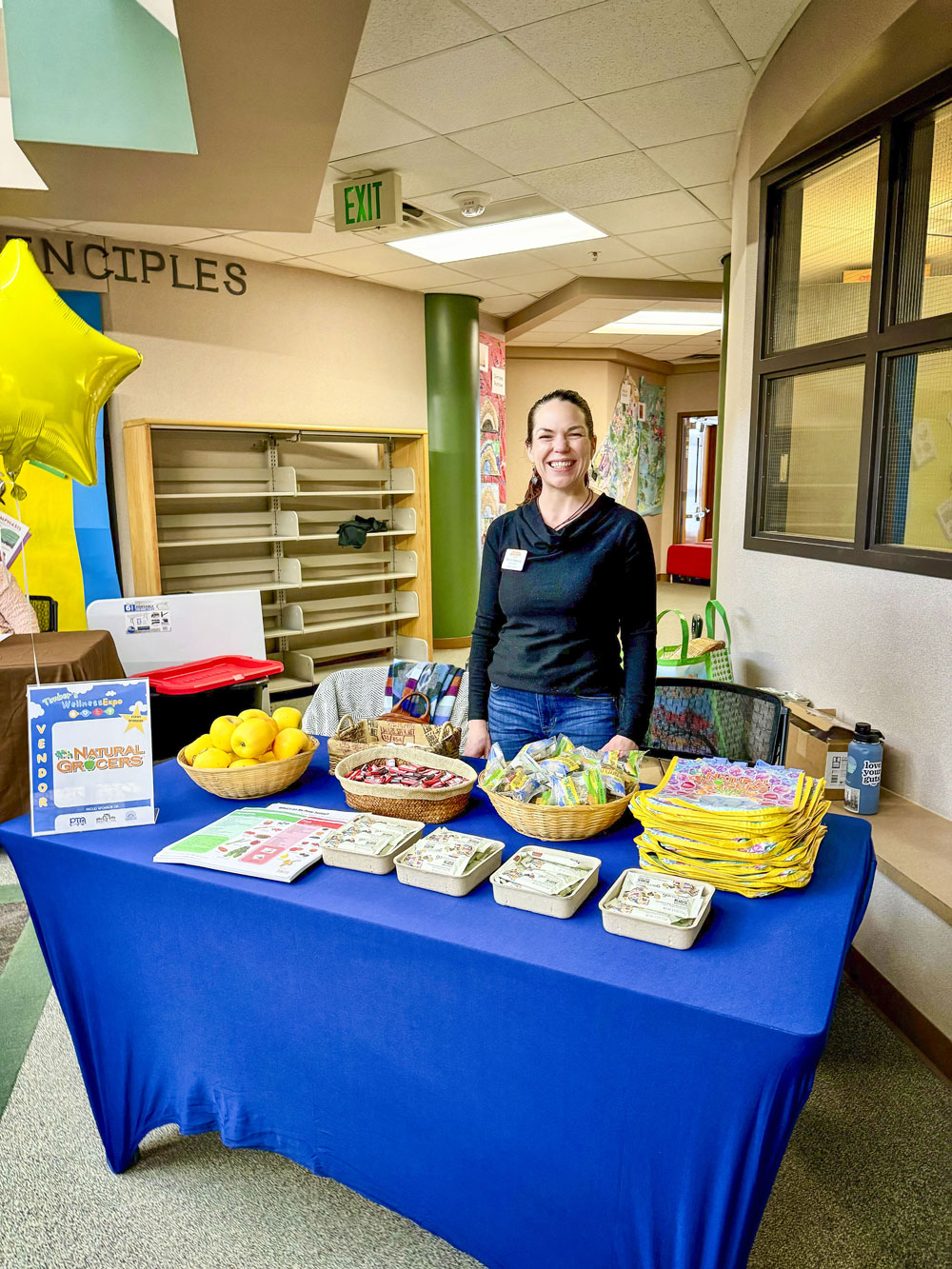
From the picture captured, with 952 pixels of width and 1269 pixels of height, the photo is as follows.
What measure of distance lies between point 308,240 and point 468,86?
2.42 m

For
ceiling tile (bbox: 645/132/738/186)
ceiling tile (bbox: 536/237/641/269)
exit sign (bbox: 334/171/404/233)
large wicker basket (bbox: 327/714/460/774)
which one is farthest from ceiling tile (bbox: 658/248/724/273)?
large wicker basket (bbox: 327/714/460/774)

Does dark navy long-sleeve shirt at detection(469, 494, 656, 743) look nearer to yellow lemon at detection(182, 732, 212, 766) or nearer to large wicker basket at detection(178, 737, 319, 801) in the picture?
large wicker basket at detection(178, 737, 319, 801)

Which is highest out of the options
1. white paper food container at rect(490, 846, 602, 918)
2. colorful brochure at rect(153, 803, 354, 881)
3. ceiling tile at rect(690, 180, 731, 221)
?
ceiling tile at rect(690, 180, 731, 221)

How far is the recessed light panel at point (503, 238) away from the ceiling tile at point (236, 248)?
90 cm

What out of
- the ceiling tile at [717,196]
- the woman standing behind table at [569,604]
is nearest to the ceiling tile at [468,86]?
the ceiling tile at [717,196]

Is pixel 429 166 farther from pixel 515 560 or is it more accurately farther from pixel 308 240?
pixel 515 560

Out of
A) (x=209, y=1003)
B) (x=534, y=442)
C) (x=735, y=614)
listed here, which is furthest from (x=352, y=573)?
(x=209, y=1003)

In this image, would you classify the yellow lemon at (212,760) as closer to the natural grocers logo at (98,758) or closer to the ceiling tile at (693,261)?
the natural grocers logo at (98,758)

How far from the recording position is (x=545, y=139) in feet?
14.0

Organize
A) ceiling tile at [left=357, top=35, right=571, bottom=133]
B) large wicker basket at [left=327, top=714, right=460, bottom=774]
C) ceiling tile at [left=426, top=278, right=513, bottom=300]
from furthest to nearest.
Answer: ceiling tile at [left=426, top=278, right=513, bottom=300] < ceiling tile at [left=357, top=35, right=571, bottom=133] < large wicker basket at [left=327, top=714, right=460, bottom=774]

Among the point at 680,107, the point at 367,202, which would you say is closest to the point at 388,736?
the point at 680,107

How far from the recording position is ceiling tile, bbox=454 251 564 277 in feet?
21.1

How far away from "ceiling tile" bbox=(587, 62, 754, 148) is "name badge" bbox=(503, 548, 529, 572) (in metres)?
2.68

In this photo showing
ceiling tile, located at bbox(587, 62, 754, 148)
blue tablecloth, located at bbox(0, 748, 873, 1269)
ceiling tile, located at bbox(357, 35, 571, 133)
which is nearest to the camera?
blue tablecloth, located at bbox(0, 748, 873, 1269)
